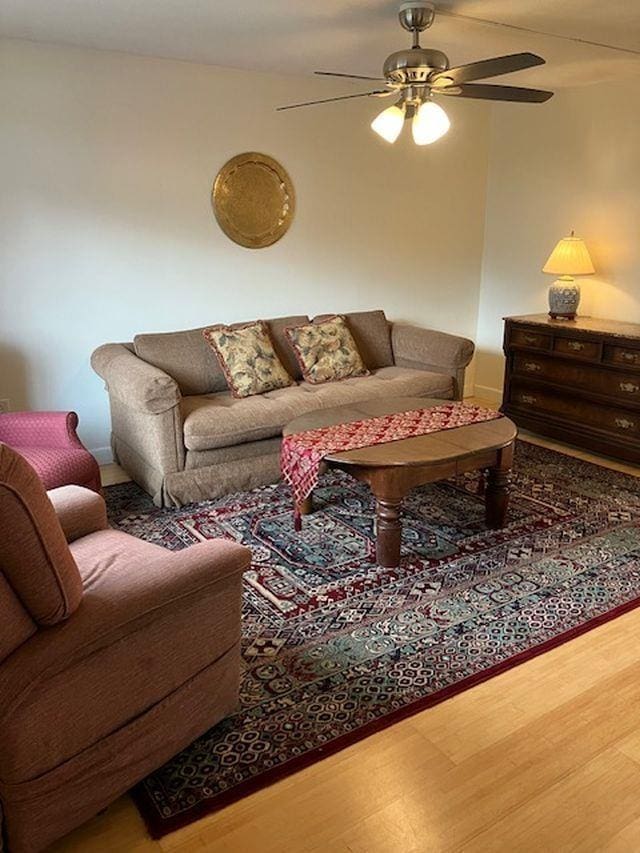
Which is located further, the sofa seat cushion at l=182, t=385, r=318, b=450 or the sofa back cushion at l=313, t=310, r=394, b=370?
the sofa back cushion at l=313, t=310, r=394, b=370

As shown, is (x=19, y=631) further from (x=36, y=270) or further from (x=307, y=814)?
(x=36, y=270)

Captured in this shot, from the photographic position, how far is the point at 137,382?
339 cm

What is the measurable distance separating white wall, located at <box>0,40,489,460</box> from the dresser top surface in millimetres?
1085

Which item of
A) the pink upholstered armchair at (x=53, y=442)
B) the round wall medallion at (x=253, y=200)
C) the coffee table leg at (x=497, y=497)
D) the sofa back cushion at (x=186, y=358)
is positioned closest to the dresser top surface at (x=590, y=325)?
the coffee table leg at (x=497, y=497)

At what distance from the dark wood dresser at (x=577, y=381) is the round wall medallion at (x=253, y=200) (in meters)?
1.78

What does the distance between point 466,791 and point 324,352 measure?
116 inches

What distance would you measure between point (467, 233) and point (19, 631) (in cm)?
486

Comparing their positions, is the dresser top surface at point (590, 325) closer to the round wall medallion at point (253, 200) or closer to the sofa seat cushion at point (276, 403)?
the sofa seat cushion at point (276, 403)

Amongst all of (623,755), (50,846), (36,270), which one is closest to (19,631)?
(50,846)

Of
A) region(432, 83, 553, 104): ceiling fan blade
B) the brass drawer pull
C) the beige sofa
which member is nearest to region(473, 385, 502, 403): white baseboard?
the beige sofa

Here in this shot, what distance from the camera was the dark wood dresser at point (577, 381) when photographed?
405 cm

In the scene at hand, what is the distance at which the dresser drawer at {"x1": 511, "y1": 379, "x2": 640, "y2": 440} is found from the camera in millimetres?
4082

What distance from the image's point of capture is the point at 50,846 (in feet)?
5.16

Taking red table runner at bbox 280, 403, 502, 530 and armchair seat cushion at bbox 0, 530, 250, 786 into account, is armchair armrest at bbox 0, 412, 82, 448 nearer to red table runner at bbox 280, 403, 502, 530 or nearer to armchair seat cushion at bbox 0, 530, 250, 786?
red table runner at bbox 280, 403, 502, 530
